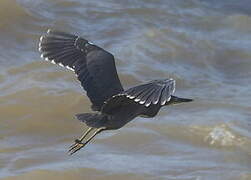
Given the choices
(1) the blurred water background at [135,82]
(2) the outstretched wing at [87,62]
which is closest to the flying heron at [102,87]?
(2) the outstretched wing at [87,62]

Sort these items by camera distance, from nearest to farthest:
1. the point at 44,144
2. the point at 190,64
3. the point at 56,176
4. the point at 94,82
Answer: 1. the point at 94,82
2. the point at 56,176
3. the point at 44,144
4. the point at 190,64

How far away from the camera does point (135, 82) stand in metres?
7.77

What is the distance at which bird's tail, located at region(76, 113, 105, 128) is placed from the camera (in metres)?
4.55

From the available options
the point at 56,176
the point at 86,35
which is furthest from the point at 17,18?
the point at 56,176

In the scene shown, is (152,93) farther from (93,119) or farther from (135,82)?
(135,82)

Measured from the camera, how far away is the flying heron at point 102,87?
4352 mm

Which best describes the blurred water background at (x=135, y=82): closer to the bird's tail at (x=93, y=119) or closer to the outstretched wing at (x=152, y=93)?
the bird's tail at (x=93, y=119)

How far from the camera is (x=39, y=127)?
271 inches

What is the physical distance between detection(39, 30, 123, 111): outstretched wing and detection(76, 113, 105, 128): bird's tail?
106 mm

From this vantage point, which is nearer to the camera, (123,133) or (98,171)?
(98,171)

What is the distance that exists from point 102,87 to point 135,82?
2963 mm

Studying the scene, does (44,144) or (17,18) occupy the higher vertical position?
(17,18)

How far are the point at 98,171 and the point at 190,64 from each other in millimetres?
2659

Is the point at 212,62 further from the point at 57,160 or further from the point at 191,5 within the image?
the point at 57,160
